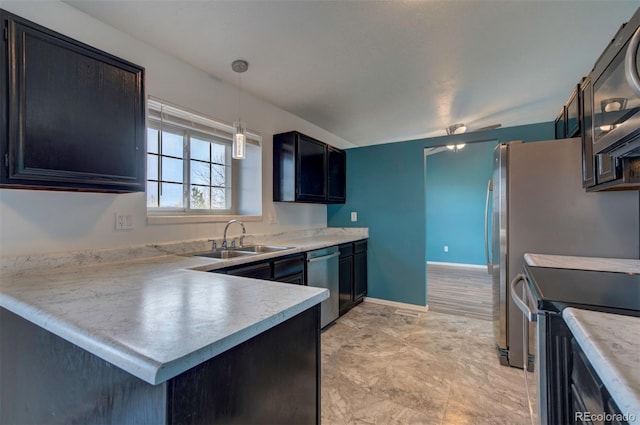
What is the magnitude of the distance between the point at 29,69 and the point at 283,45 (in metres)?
1.44

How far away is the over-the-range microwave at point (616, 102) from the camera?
993 mm

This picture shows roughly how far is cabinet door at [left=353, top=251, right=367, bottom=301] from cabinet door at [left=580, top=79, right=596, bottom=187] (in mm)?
2303

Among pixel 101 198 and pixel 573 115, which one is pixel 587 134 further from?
pixel 101 198

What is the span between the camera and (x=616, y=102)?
3.81ft

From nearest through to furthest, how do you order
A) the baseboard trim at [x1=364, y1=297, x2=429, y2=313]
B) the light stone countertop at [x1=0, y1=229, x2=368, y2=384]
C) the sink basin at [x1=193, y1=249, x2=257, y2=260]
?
the light stone countertop at [x1=0, y1=229, x2=368, y2=384] → the sink basin at [x1=193, y1=249, x2=257, y2=260] → the baseboard trim at [x1=364, y1=297, x2=429, y2=313]

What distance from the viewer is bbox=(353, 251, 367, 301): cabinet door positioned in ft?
11.5

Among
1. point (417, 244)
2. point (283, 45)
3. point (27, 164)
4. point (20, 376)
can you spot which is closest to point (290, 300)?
point (20, 376)

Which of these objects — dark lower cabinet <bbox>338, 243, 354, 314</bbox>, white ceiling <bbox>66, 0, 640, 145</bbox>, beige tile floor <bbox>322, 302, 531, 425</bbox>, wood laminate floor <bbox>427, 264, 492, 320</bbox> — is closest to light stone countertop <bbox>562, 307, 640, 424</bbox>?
beige tile floor <bbox>322, 302, 531, 425</bbox>

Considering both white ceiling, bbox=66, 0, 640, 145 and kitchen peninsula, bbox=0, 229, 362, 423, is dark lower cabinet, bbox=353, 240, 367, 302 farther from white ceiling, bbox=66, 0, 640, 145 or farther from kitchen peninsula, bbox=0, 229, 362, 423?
kitchen peninsula, bbox=0, 229, 362, 423

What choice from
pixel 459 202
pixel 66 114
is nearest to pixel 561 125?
pixel 66 114

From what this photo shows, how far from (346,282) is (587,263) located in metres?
2.18

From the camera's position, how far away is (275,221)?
3172mm

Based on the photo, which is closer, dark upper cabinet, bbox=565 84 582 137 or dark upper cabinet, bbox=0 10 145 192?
dark upper cabinet, bbox=0 10 145 192

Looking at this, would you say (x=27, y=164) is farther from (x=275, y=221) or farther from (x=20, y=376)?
(x=275, y=221)
